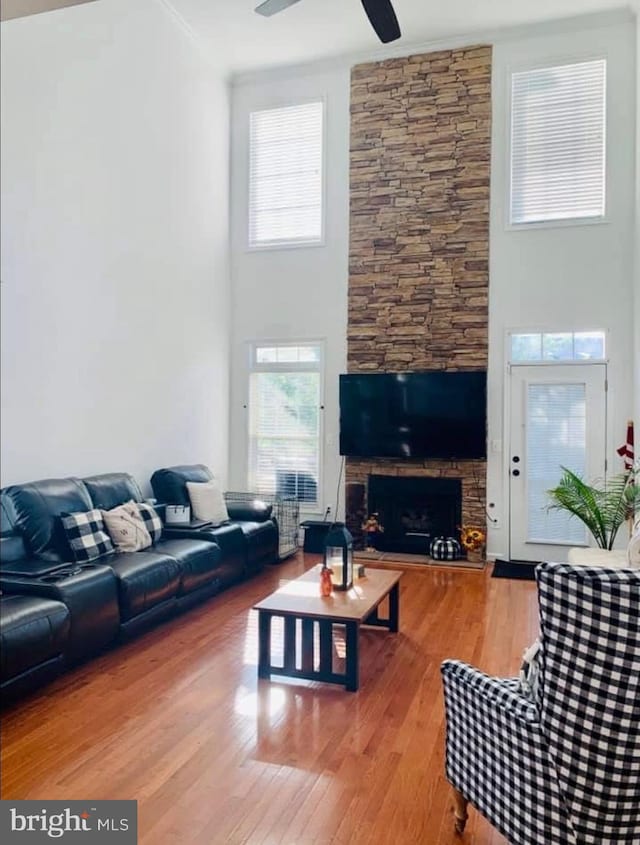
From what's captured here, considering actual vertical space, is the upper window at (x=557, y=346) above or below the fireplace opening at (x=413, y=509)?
above

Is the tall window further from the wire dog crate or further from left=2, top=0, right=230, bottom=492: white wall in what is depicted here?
the wire dog crate

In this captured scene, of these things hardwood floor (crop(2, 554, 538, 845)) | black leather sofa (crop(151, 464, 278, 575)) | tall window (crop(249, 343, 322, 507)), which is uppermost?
tall window (crop(249, 343, 322, 507))

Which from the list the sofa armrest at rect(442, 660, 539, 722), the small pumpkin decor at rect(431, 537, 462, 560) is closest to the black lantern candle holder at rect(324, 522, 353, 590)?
the sofa armrest at rect(442, 660, 539, 722)

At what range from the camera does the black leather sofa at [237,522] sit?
5.21 metres

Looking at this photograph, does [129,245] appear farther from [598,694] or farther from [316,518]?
[598,694]

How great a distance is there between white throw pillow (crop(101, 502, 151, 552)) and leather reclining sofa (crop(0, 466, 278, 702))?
0.11 metres

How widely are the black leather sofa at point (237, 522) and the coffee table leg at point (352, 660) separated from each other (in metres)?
1.94

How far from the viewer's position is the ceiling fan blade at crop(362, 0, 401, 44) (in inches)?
155

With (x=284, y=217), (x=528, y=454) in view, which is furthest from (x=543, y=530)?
(x=284, y=217)

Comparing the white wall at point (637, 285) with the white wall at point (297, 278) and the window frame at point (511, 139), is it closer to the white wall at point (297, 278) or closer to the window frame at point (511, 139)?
the window frame at point (511, 139)

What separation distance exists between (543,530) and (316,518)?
2.43 metres

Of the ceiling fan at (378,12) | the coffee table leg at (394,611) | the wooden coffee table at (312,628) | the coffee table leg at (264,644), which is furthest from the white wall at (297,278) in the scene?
the coffee table leg at (264,644)

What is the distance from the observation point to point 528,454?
638cm

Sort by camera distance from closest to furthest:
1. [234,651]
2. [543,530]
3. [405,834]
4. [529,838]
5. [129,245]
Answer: [529,838], [405,834], [234,651], [129,245], [543,530]
